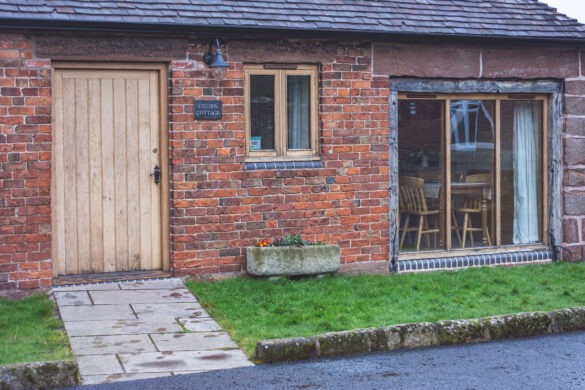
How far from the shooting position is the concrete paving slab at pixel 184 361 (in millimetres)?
6246

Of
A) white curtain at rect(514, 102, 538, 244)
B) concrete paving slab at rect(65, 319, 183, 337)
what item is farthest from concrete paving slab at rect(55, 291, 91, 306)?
white curtain at rect(514, 102, 538, 244)

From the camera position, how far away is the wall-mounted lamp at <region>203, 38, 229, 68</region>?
9195mm

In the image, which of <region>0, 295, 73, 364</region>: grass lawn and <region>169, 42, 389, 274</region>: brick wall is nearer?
<region>0, 295, 73, 364</region>: grass lawn

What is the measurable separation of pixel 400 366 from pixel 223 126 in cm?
426

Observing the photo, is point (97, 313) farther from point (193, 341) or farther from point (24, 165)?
point (24, 165)

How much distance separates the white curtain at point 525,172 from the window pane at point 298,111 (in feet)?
10.5

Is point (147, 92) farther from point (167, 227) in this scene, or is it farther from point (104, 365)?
point (104, 365)

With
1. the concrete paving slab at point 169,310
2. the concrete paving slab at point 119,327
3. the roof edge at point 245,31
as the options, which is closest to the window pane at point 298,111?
the roof edge at point 245,31

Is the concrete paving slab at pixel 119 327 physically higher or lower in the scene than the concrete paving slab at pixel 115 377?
higher

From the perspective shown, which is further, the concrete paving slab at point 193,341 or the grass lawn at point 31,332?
the concrete paving slab at point 193,341

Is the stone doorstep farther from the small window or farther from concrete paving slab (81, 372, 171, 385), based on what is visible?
the small window

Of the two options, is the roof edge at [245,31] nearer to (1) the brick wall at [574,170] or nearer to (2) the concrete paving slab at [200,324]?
(1) the brick wall at [574,170]

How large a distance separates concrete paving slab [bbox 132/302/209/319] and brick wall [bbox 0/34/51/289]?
1384 mm

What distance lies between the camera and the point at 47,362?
5.88m
